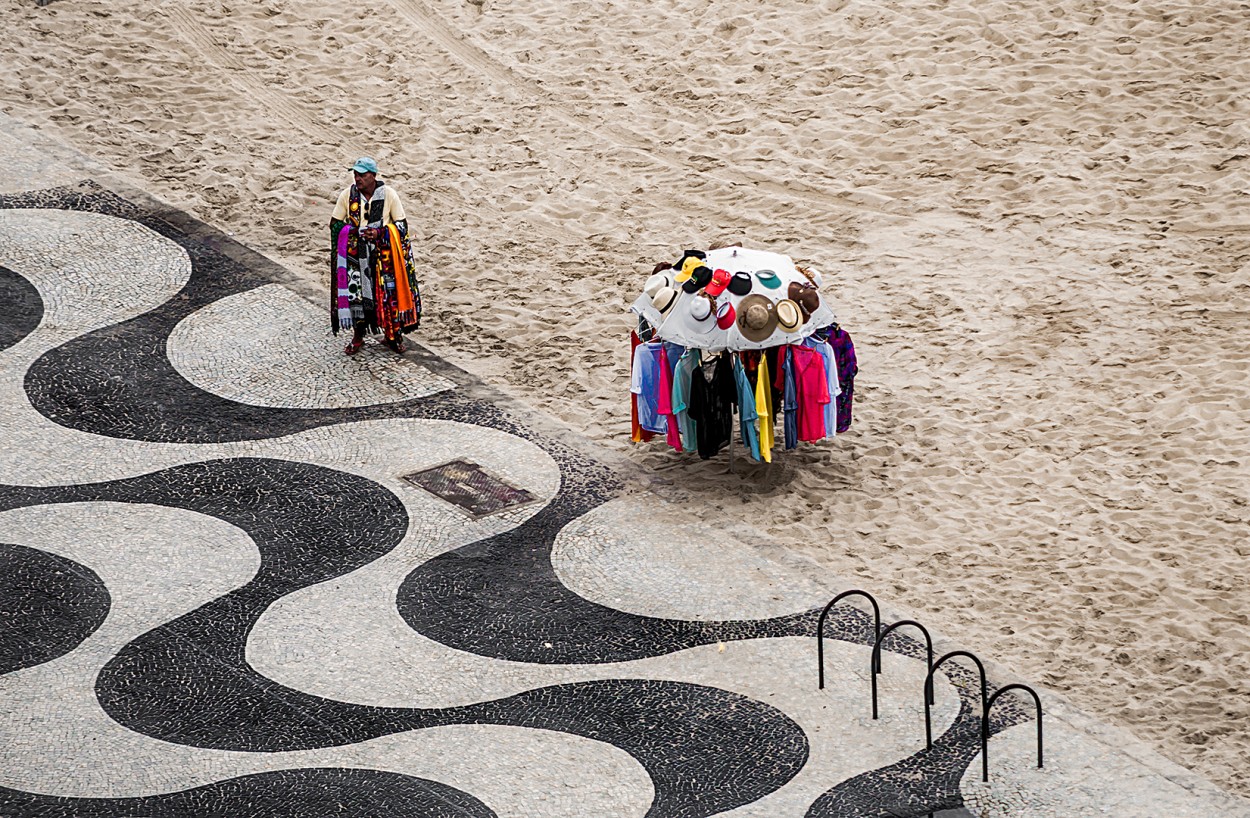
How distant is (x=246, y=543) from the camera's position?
418 inches

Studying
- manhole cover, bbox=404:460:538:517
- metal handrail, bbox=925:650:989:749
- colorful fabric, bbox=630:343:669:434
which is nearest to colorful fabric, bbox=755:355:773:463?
colorful fabric, bbox=630:343:669:434

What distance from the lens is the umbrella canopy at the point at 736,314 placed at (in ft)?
34.8

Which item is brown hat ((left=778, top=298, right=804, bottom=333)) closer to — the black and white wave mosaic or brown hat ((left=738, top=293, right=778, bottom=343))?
brown hat ((left=738, top=293, right=778, bottom=343))

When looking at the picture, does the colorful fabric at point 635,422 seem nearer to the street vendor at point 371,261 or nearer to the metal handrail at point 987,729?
the street vendor at point 371,261

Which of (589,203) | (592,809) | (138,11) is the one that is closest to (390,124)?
(589,203)

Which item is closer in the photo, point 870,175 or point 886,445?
point 886,445

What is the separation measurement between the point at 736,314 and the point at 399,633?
121 inches

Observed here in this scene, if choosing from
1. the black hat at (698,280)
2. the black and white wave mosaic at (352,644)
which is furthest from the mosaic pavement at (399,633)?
Answer: the black hat at (698,280)

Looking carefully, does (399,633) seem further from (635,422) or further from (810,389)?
(810,389)

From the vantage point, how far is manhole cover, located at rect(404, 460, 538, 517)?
11078mm

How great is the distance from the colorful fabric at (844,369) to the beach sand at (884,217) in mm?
355

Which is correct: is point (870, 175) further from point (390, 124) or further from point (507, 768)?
point (507, 768)

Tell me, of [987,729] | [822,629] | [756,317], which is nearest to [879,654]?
[822,629]

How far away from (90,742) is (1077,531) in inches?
248
